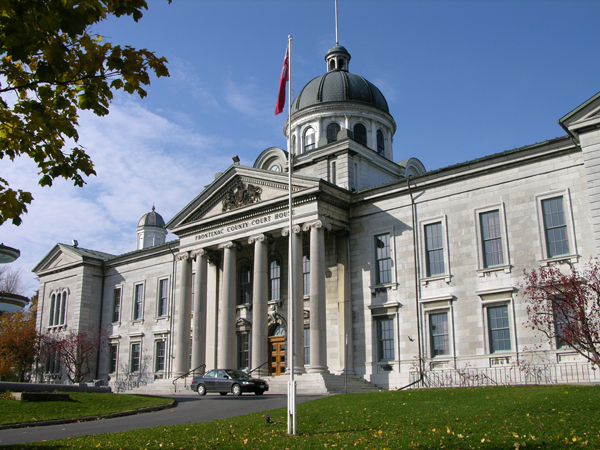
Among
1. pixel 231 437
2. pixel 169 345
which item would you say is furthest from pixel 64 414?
pixel 169 345

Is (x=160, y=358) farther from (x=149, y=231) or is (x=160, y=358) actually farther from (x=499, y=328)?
(x=149, y=231)

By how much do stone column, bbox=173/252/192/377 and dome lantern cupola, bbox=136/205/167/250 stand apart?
4160 centimetres

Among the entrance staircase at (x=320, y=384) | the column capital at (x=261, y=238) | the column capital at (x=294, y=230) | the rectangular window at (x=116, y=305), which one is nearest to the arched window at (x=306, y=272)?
the column capital at (x=261, y=238)

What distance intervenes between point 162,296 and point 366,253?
65.4 ft

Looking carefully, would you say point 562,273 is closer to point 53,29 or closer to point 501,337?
point 501,337

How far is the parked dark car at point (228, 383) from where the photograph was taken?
28.5 meters

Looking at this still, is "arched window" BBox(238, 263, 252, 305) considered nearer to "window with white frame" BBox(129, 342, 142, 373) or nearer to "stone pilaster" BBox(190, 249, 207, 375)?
"stone pilaster" BBox(190, 249, 207, 375)

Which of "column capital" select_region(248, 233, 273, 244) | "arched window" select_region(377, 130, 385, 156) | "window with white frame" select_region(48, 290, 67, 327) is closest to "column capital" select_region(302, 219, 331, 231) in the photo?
"column capital" select_region(248, 233, 273, 244)

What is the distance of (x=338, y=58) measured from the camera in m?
52.0

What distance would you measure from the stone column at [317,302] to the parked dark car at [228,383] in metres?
3.29

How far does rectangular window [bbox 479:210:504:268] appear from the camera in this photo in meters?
29.6

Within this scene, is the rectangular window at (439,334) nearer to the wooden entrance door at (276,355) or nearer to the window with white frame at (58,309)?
the wooden entrance door at (276,355)

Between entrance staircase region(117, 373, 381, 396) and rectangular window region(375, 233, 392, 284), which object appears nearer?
entrance staircase region(117, 373, 381, 396)

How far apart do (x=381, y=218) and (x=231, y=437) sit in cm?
2240
